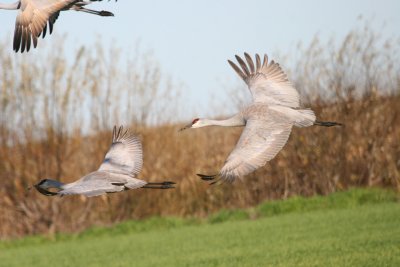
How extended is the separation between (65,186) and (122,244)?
9.44 meters

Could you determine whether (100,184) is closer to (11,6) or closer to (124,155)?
(124,155)

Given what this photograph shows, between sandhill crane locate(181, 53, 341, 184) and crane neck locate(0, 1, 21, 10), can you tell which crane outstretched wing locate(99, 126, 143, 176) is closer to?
sandhill crane locate(181, 53, 341, 184)

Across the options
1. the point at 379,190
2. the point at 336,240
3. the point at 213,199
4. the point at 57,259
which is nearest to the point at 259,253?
the point at 336,240

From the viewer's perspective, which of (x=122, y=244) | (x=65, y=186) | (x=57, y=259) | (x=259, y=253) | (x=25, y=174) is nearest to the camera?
(x=65, y=186)

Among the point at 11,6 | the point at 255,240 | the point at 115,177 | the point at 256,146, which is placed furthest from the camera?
the point at 255,240

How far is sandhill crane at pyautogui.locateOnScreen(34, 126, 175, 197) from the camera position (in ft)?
14.7

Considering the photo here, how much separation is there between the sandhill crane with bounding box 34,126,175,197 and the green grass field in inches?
147

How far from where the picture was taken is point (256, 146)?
15.0 ft

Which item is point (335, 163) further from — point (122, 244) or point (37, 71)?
point (37, 71)

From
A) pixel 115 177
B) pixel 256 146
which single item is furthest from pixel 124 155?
pixel 256 146

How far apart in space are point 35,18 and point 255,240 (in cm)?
782

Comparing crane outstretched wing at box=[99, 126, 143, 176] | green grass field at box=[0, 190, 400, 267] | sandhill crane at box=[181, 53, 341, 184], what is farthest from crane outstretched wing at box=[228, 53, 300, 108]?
green grass field at box=[0, 190, 400, 267]

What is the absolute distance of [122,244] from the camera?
1388 centimetres

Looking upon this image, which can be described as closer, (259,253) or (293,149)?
(259,253)
